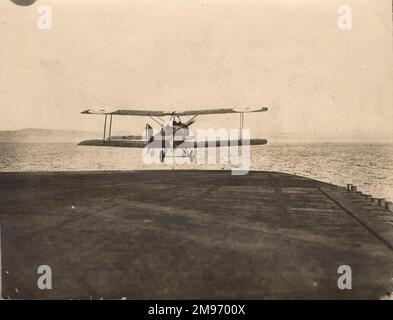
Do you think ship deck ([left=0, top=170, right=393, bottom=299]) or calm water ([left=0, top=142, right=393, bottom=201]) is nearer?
ship deck ([left=0, top=170, right=393, bottom=299])

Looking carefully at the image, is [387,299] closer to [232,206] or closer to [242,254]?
[242,254]

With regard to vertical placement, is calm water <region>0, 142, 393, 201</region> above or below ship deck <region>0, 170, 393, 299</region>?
below

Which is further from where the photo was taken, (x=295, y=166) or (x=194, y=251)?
(x=295, y=166)

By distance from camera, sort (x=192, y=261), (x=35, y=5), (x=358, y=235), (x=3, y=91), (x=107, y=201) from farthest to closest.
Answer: (x=3, y=91) → (x=107, y=201) → (x=35, y=5) → (x=358, y=235) → (x=192, y=261)

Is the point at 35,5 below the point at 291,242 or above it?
above

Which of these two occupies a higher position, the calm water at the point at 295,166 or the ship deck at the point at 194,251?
the ship deck at the point at 194,251

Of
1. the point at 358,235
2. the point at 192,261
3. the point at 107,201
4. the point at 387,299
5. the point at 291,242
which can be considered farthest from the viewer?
the point at 107,201

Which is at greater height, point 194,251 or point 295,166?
point 194,251

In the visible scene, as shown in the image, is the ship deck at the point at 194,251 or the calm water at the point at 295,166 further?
the calm water at the point at 295,166

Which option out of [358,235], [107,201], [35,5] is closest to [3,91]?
[35,5]

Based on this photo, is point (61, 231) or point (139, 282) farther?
point (61, 231)
